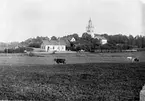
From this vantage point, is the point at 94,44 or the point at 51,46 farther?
the point at 94,44

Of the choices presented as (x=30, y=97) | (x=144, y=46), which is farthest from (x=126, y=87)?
(x=144, y=46)

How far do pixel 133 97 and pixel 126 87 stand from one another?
172 cm

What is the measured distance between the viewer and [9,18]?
10.7 meters

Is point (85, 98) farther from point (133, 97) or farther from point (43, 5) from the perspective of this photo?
point (43, 5)

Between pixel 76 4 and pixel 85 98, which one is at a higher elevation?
pixel 76 4

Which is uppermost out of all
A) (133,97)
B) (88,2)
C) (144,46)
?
(88,2)

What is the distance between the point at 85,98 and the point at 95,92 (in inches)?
39.5

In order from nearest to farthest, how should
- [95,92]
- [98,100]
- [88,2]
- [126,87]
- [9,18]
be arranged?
1. [98,100]
2. [95,92]
3. [126,87]
4. [9,18]
5. [88,2]

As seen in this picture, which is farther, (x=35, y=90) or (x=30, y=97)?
(x=35, y=90)

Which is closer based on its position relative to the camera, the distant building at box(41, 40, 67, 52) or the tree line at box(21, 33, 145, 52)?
the tree line at box(21, 33, 145, 52)

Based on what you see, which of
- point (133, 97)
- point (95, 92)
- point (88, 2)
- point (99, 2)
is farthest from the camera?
point (88, 2)

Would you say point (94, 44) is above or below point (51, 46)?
above

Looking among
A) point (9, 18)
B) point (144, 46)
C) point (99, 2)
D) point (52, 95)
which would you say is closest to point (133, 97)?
point (52, 95)

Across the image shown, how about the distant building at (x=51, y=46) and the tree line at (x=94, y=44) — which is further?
the distant building at (x=51, y=46)
